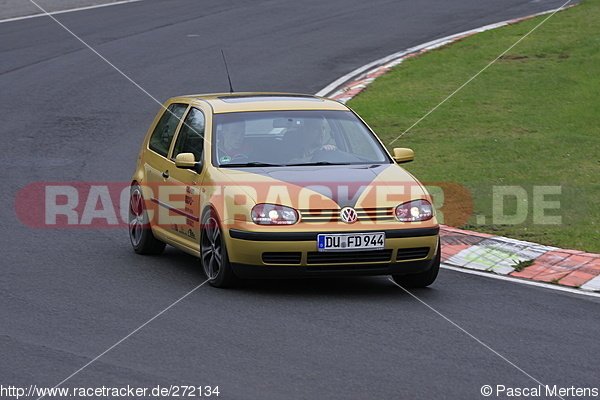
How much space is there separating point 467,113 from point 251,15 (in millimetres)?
12257

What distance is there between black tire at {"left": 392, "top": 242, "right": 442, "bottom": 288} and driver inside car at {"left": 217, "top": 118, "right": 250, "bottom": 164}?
1.78m

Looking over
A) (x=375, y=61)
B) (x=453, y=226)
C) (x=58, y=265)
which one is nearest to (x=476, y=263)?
(x=453, y=226)

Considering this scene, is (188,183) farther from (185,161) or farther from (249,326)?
(249,326)

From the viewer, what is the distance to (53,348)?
23.1 ft

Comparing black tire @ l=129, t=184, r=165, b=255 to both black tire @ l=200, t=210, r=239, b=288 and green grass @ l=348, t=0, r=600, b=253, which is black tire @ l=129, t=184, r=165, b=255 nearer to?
black tire @ l=200, t=210, r=239, b=288

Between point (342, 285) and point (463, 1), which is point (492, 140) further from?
point (463, 1)

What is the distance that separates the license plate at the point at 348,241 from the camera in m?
8.56

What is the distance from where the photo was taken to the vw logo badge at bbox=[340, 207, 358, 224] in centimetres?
861

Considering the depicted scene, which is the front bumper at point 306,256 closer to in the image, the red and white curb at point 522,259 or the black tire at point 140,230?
the red and white curb at point 522,259

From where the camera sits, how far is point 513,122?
58.6ft

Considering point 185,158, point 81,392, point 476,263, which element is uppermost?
point 185,158

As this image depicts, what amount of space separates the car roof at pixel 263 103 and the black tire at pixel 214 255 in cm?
137

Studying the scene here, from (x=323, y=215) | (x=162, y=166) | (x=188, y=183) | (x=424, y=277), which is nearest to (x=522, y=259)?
(x=424, y=277)

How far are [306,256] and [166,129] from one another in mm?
2991
